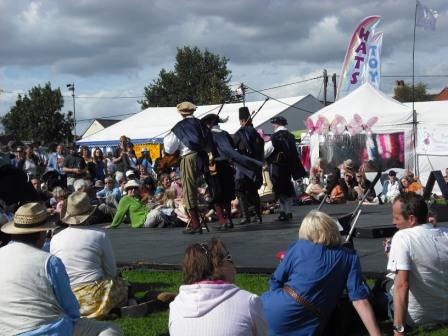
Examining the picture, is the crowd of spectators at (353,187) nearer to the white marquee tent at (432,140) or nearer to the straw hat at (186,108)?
the white marquee tent at (432,140)

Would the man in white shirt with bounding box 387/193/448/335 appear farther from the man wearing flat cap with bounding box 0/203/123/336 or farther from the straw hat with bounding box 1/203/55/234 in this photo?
the straw hat with bounding box 1/203/55/234

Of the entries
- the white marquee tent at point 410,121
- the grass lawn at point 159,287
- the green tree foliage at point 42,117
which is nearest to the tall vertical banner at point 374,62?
the white marquee tent at point 410,121

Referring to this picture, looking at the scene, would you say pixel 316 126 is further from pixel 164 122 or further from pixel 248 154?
pixel 164 122

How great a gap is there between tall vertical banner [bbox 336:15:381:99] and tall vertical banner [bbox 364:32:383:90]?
0.12m

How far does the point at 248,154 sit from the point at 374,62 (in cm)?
1603

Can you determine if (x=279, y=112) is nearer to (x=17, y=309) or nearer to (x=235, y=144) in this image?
(x=235, y=144)

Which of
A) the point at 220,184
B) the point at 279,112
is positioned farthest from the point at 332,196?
the point at 279,112

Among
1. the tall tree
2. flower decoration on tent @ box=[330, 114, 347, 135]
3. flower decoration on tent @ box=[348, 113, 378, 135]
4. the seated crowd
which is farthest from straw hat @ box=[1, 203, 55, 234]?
the tall tree

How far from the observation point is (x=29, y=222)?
14.1 feet

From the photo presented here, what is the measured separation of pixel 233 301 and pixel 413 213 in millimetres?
2108

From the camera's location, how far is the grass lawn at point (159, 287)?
5.63 meters

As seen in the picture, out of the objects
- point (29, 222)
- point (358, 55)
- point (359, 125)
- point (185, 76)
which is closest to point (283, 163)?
point (359, 125)

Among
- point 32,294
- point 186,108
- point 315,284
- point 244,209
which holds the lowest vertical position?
point 244,209

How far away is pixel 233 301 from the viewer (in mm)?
3570
